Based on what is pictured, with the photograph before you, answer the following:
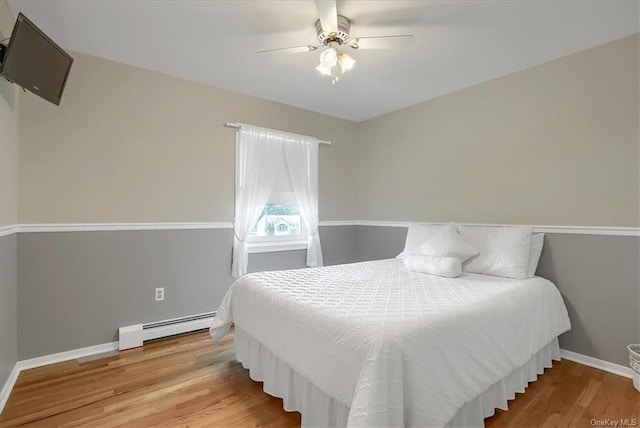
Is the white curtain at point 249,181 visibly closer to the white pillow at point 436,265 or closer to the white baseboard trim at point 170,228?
the white baseboard trim at point 170,228

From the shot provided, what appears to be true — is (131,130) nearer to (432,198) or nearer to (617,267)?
(432,198)

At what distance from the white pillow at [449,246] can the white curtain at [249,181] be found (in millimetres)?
1843

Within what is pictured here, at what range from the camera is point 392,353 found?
1281 millimetres

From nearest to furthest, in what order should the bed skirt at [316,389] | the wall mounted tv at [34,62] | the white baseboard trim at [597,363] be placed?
the bed skirt at [316,389] → the wall mounted tv at [34,62] → the white baseboard trim at [597,363]

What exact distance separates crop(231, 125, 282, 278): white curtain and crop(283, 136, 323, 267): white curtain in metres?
0.29

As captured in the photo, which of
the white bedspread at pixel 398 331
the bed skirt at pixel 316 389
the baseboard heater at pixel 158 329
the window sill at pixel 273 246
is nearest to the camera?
the white bedspread at pixel 398 331

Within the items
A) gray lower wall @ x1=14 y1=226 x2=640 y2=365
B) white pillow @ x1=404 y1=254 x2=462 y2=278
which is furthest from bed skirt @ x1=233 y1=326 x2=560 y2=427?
white pillow @ x1=404 y1=254 x2=462 y2=278

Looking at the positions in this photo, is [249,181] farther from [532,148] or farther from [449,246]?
[532,148]

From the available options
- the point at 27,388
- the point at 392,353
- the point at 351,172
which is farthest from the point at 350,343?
the point at 351,172

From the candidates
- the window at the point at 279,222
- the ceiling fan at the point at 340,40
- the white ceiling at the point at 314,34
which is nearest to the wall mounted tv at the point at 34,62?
the white ceiling at the point at 314,34

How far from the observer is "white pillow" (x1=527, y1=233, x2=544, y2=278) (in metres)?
2.56

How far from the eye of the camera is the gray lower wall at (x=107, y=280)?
95.0 inches

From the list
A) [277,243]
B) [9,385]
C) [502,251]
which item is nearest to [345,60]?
[502,251]

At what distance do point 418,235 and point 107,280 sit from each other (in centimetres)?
298
